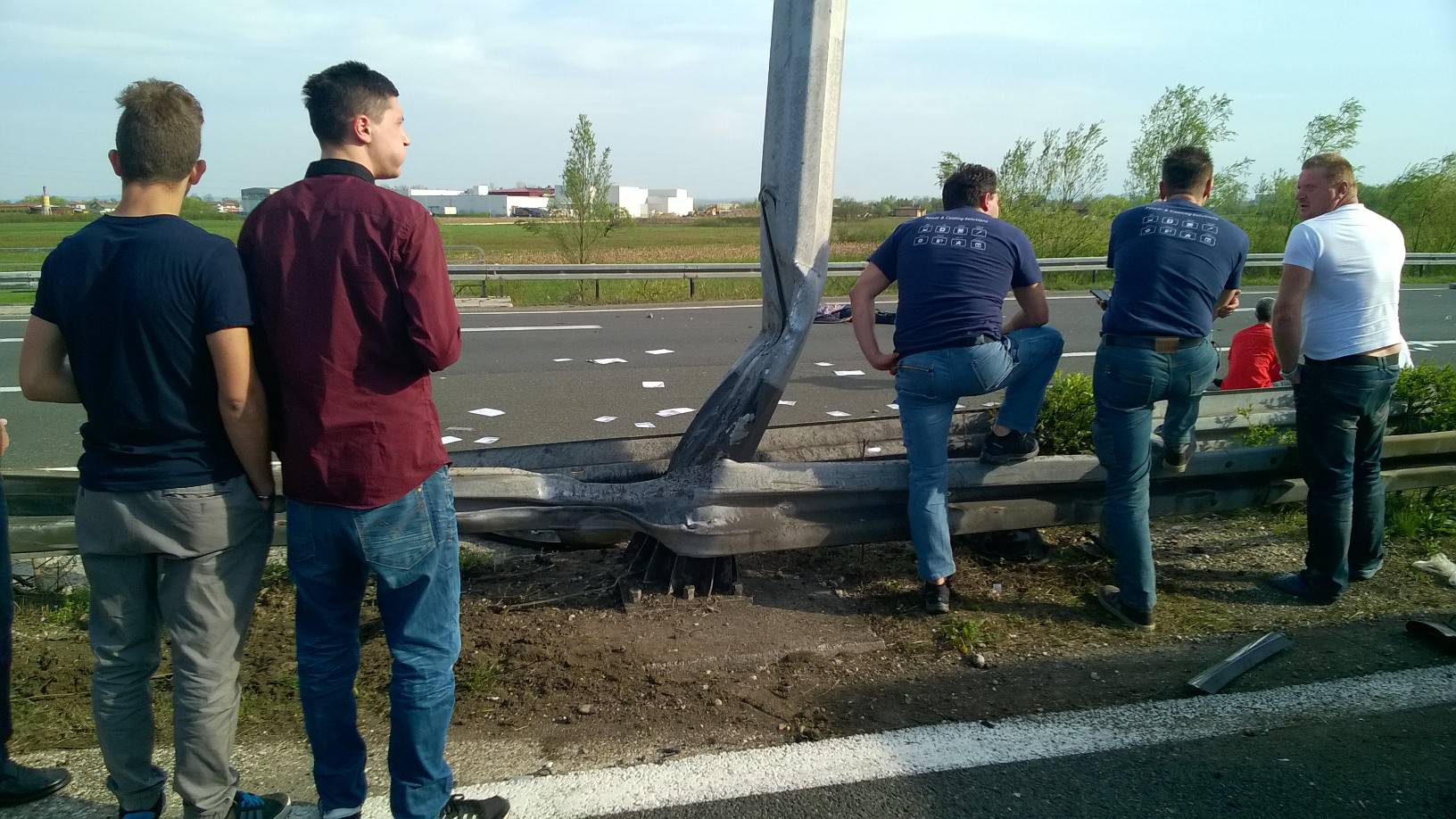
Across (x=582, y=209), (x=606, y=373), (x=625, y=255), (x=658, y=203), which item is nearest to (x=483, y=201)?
(x=658, y=203)

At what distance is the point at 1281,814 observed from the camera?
2744 millimetres

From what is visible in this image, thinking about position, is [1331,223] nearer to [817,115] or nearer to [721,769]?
[817,115]

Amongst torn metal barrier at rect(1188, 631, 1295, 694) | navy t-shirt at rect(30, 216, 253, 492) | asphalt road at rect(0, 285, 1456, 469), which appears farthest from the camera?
asphalt road at rect(0, 285, 1456, 469)

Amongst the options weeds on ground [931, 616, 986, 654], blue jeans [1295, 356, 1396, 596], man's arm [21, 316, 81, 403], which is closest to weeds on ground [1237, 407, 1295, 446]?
blue jeans [1295, 356, 1396, 596]

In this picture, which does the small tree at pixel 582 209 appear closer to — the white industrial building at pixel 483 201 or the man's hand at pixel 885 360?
the man's hand at pixel 885 360

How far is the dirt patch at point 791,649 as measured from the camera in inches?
130

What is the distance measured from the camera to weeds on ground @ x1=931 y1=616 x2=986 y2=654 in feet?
12.4

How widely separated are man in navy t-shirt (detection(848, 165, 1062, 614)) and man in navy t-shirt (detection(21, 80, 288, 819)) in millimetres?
2425

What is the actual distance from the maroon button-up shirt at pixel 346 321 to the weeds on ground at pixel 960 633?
2.25 meters

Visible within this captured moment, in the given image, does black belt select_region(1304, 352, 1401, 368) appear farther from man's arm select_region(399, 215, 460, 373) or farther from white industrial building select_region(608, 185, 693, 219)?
white industrial building select_region(608, 185, 693, 219)

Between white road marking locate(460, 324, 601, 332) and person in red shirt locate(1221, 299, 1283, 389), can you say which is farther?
white road marking locate(460, 324, 601, 332)

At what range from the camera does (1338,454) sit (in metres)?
4.20

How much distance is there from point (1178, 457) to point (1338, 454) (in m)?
0.65

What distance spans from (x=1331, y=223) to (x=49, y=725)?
5.19 meters
